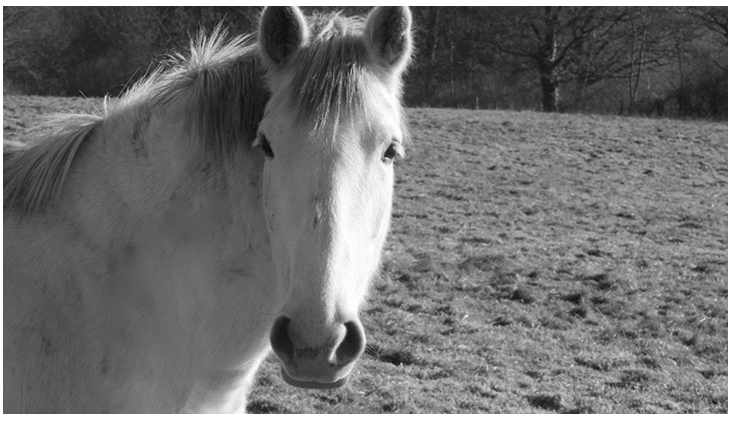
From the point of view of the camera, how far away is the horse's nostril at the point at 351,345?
2.14 metres

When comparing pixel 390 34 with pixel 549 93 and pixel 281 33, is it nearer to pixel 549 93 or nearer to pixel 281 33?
pixel 281 33

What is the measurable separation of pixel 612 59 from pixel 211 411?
21.6m

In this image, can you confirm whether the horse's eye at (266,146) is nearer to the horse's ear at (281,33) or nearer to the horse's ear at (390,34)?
the horse's ear at (281,33)

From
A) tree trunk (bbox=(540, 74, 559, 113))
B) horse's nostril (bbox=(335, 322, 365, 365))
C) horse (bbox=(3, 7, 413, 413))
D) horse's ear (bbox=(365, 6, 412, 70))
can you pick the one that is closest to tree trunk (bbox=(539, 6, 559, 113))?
tree trunk (bbox=(540, 74, 559, 113))

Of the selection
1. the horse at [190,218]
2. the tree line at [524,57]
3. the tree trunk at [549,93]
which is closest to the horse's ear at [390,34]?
the horse at [190,218]

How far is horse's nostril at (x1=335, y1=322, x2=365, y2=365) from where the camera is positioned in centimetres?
214

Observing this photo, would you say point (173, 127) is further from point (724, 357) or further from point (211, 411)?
point (724, 357)

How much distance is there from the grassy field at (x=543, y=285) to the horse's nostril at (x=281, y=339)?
3200mm

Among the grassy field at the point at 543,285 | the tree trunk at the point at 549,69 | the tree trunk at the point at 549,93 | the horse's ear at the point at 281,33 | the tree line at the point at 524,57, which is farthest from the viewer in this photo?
the tree trunk at the point at 549,93

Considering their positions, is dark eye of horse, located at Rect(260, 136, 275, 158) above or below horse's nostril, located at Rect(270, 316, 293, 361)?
above

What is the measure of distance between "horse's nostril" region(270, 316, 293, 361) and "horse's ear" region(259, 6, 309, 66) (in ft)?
2.93

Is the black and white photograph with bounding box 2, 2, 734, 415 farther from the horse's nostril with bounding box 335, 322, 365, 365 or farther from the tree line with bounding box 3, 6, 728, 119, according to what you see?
the tree line with bounding box 3, 6, 728, 119

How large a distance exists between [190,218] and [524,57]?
22155 mm

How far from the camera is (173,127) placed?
2.67 metres
